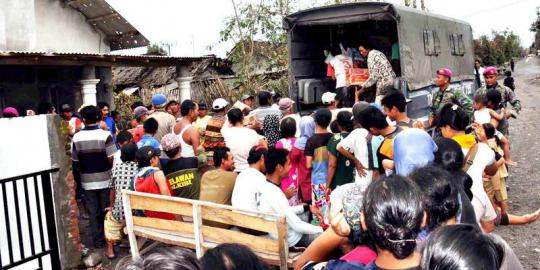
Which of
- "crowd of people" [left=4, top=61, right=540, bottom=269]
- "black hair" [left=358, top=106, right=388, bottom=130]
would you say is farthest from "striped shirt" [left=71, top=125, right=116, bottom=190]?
"black hair" [left=358, top=106, right=388, bottom=130]

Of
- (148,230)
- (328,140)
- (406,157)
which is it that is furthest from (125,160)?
(406,157)

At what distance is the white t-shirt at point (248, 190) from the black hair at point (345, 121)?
4.17 ft

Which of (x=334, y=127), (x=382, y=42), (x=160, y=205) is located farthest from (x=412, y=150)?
(x=382, y=42)

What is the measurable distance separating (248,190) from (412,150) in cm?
134

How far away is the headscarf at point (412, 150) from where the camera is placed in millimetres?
3760

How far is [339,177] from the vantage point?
5.14 metres

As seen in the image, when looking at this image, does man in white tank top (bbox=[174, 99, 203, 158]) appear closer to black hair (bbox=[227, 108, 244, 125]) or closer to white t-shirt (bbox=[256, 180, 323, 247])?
black hair (bbox=[227, 108, 244, 125])

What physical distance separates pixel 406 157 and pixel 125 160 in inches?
120

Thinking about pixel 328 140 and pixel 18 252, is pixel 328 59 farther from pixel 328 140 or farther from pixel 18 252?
pixel 18 252

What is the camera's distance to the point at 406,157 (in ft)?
12.5

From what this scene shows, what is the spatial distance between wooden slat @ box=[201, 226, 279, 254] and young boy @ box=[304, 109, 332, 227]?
1.43 meters

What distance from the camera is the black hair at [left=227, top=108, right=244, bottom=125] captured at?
18.7 ft

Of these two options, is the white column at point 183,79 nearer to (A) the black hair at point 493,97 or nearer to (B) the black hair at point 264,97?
(B) the black hair at point 264,97

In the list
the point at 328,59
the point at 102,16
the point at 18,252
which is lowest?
the point at 18,252
